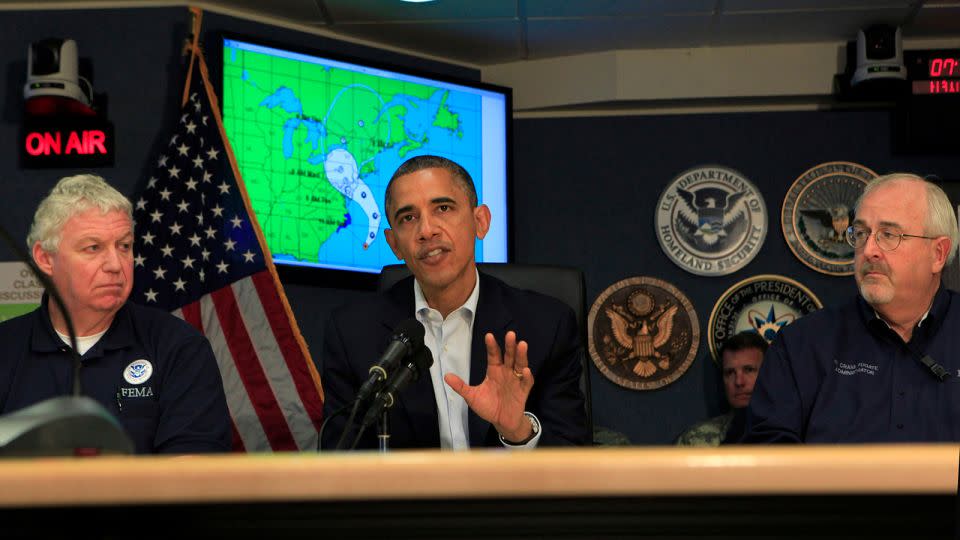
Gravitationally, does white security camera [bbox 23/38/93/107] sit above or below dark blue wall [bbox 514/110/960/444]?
above

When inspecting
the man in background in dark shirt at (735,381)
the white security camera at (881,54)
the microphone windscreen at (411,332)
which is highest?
the white security camera at (881,54)

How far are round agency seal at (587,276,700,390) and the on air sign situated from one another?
221 cm

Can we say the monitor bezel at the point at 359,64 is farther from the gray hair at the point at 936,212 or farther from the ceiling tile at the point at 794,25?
the gray hair at the point at 936,212

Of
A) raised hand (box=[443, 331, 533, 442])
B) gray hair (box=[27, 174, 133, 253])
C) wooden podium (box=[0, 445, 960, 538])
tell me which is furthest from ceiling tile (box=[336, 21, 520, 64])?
wooden podium (box=[0, 445, 960, 538])

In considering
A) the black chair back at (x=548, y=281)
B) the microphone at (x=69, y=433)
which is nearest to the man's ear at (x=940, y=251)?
the black chair back at (x=548, y=281)

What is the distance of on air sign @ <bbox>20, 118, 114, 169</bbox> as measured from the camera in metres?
4.22

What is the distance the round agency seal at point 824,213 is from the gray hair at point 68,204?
132 inches

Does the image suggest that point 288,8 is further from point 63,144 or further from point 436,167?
point 436,167

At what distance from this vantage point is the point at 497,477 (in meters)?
0.82

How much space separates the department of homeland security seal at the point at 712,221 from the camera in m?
4.98

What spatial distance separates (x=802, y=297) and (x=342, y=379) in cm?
297

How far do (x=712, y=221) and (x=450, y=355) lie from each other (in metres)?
2.76

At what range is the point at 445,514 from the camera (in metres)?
0.91

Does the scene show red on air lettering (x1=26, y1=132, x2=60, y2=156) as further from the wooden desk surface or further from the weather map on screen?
the wooden desk surface
